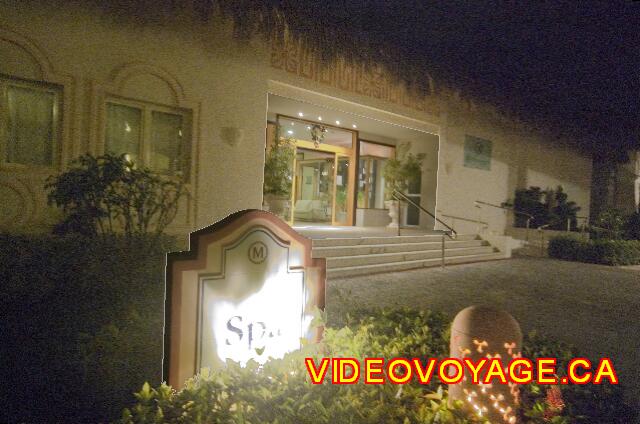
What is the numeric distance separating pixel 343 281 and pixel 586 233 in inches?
461

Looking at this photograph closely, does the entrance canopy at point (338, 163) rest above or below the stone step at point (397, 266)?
above

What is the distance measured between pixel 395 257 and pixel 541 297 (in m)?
3.06

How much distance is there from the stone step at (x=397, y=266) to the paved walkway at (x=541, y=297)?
0.24 metres

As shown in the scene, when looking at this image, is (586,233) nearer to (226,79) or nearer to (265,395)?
(226,79)

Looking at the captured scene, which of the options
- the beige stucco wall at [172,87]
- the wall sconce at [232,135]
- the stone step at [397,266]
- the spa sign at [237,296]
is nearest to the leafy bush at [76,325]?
the spa sign at [237,296]

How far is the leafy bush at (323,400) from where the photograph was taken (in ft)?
6.70

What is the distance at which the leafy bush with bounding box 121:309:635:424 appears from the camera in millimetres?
2043

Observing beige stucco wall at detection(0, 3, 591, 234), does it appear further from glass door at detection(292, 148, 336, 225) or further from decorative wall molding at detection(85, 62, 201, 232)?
glass door at detection(292, 148, 336, 225)

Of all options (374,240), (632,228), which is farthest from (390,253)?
(632,228)

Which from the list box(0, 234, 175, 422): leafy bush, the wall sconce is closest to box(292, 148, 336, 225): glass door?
the wall sconce

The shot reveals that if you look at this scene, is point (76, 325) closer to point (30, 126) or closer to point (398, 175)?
point (30, 126)

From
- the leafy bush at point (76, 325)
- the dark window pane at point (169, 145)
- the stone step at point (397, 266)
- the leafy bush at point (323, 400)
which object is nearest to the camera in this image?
the leafy bush at point (323, 400)

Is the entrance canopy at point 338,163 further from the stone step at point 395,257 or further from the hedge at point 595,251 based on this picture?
the hedge at point 595,251

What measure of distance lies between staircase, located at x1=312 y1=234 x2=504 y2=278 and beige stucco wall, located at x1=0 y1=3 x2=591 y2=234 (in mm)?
2211
